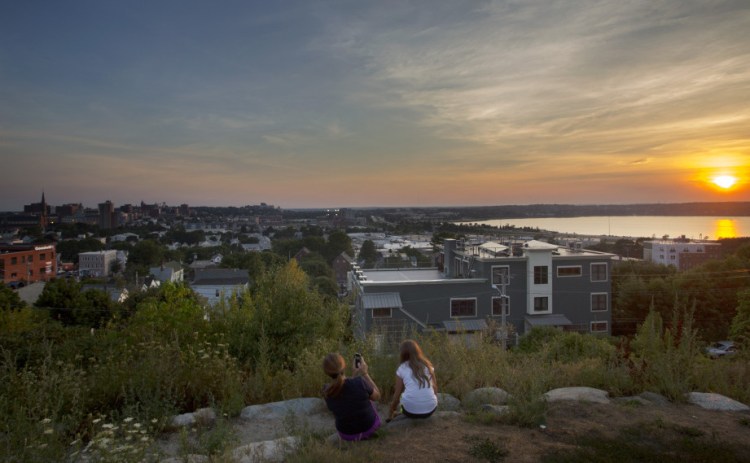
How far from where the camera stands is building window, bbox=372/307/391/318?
20656 mm

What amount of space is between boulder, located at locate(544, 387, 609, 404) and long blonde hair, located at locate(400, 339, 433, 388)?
136cm

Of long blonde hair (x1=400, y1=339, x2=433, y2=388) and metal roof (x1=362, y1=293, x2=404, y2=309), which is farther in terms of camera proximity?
metal roof (x1=362, y1=293, x2=404, y2=309)

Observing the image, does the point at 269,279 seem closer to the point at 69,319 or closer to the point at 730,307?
the point at 69,319

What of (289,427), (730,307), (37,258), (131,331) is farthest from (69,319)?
(730,307)

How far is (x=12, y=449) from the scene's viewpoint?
329 centimetres

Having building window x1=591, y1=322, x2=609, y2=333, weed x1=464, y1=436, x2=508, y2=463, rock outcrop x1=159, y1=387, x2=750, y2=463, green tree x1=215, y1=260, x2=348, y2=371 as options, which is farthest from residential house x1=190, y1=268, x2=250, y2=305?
weed x1=464, y1=436, x2=508, y2=463

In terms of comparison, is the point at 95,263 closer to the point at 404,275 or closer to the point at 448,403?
the point at 404,275

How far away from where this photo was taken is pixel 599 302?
76.2ft

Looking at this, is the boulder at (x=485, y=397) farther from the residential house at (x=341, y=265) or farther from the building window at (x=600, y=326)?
the residential house at (x=341, y=265)

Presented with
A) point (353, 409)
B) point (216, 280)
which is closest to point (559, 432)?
point (353, 409)

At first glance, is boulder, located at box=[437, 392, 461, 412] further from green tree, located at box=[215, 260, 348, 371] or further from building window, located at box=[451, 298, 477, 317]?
building window, located at box=[451, 298, 477, 317]

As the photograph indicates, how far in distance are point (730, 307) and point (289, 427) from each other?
94.0ft

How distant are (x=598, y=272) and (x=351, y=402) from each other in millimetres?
21982

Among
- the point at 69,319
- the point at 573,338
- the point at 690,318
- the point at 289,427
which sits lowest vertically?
the point at 69,319
